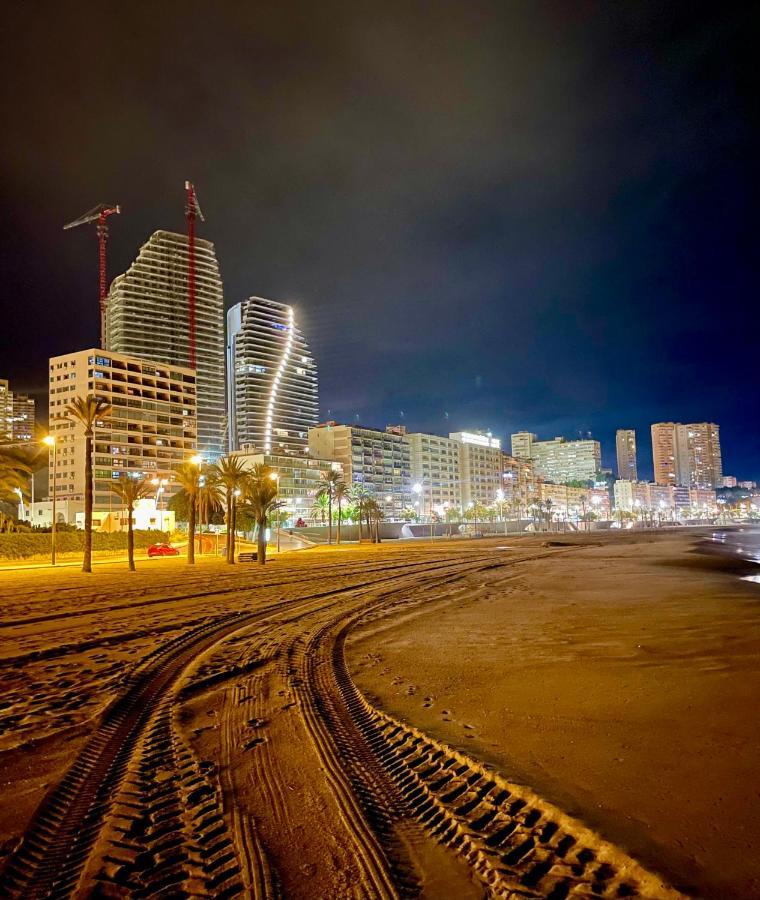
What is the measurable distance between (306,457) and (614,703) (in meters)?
150

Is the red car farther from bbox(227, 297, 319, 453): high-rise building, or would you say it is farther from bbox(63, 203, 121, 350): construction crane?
bbox(63, 203, 121, 350): construction crane

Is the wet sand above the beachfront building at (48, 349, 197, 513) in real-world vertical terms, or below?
below

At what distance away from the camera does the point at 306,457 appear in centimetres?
15525

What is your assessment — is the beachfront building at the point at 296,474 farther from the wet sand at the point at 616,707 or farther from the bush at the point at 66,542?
the wet sand at the point at 616,707

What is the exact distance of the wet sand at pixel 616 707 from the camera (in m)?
4.14

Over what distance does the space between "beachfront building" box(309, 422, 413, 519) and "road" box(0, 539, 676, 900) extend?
150 metres

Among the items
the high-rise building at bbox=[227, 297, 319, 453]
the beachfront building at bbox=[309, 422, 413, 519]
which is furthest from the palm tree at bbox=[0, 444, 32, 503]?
the high-rise building at bbox=[227, 297, 319, 453]

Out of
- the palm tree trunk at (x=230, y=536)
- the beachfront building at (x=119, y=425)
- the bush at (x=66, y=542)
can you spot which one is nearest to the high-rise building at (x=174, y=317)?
the beachfront building at (x=119, y=425)

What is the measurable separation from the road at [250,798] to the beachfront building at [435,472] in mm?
164619

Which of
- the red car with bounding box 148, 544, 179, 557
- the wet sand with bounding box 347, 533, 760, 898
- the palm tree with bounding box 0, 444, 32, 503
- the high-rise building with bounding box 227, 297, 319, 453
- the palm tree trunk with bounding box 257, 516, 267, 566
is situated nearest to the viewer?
the wet sand with bounding box 347, 533, 760, 898

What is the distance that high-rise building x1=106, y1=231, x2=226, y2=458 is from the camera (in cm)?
16000

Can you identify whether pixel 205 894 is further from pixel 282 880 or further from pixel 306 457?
pixel 306 457

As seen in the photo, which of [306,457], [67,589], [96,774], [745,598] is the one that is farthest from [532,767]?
[306,457]

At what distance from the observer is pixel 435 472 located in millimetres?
184375
